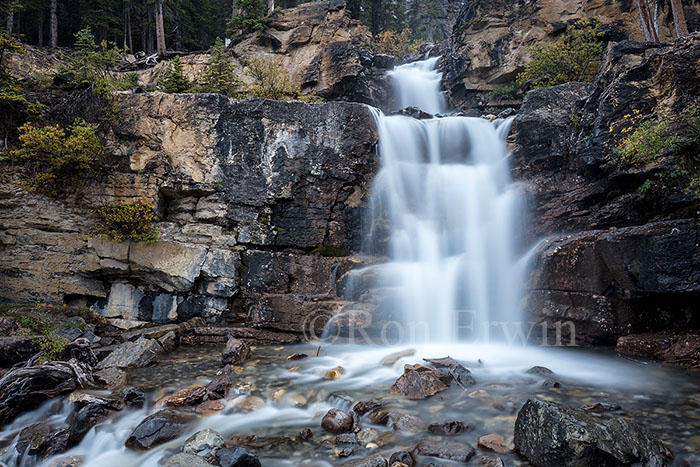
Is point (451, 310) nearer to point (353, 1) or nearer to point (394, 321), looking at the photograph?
point (394, 321)

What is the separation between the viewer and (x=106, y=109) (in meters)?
12.1

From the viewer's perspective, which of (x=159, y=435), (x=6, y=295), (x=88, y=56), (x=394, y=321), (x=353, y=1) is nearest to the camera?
(x=159, y=435)

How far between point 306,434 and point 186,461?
1.57 meters

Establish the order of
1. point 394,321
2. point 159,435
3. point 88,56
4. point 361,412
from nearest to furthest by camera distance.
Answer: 1. point 159,435
2. point 361,412
3. point 394,321
4. point 88,56

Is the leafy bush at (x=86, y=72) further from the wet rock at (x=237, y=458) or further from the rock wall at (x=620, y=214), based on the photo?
the rock wall at (x=620, y=214)

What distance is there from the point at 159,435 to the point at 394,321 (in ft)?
20.6

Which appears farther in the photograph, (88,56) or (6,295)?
(88,56)

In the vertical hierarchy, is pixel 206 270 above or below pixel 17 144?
below

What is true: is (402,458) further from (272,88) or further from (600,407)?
(272,88)

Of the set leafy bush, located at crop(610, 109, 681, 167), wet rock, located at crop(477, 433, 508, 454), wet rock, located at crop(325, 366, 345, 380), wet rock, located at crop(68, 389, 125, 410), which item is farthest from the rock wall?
wet rock, located at crop(68, 389, 125, 410)

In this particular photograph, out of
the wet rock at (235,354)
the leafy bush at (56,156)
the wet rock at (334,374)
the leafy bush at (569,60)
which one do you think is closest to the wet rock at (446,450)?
the wet rock at (334,374)

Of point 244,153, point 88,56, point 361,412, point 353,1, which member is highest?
point 353,1

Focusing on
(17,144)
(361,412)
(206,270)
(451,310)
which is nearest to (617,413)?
(361,412)

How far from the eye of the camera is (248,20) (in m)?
21.2
